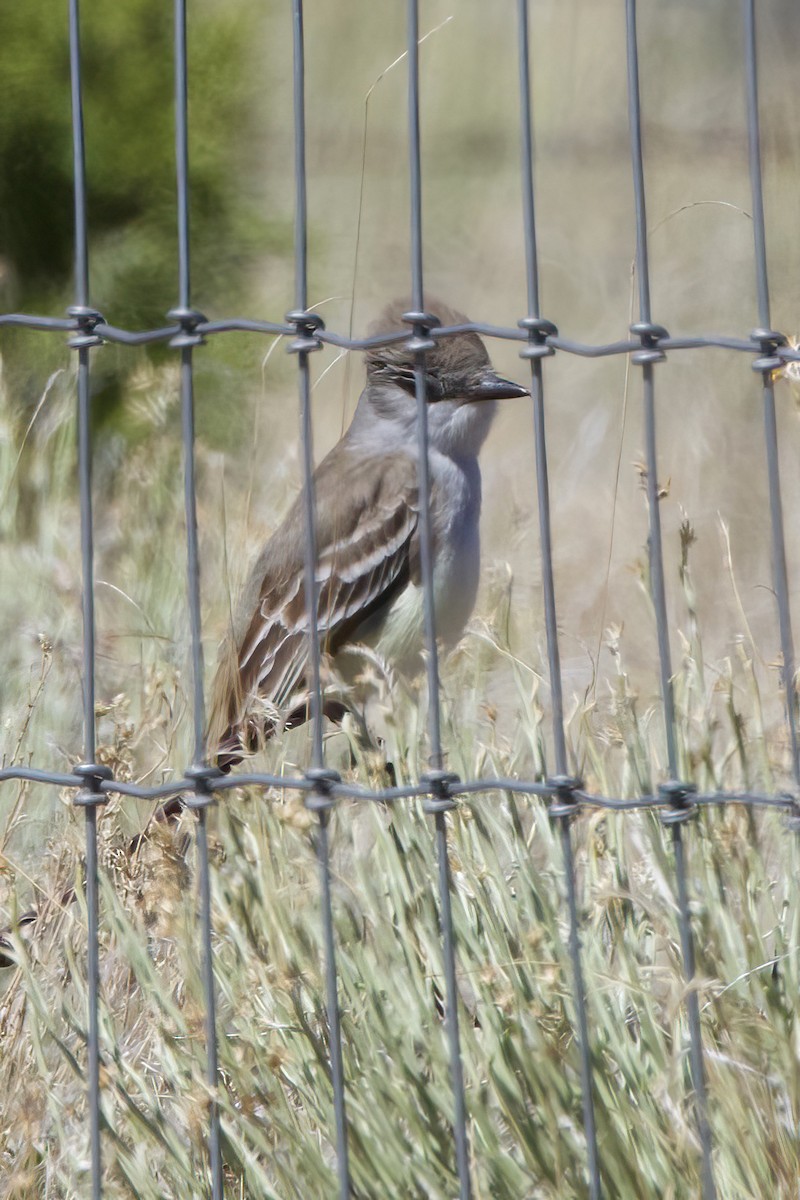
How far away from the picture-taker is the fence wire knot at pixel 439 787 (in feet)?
5.93

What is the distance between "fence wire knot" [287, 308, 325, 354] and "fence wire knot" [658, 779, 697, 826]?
26.4 inches

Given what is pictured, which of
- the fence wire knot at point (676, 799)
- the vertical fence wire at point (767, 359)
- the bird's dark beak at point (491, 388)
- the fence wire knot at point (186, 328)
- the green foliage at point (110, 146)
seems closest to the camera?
the vertical fence wire at point (767, 359)

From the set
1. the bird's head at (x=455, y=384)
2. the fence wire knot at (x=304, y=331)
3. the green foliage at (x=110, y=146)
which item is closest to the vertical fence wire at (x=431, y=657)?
the fence wire knot at (x=304, y=331)

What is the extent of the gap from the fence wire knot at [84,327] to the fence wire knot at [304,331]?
272 millimetres

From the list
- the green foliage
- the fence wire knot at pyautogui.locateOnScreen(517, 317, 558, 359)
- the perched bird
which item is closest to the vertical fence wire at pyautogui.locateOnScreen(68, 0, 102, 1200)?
the fence wire knot at pyautogui.locateOnScreen(517, 317, 558, 359)

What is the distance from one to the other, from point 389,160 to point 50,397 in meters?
4.05

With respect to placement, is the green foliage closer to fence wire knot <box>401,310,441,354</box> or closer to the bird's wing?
the bird's wing

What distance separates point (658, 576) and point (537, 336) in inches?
12.9

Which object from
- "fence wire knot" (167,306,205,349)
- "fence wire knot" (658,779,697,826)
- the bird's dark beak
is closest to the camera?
"fence wire knot" (658,779,697,826)

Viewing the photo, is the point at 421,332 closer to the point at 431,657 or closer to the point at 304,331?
the point at 304,331

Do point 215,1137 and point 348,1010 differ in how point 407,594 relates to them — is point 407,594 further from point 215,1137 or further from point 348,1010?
point 215,1137

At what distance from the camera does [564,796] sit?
5.85ft

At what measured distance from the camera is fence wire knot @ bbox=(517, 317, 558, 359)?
5.82 feet

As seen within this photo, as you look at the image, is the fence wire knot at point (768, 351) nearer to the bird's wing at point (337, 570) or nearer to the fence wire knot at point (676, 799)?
the fence wire knot at point (676, 799)
